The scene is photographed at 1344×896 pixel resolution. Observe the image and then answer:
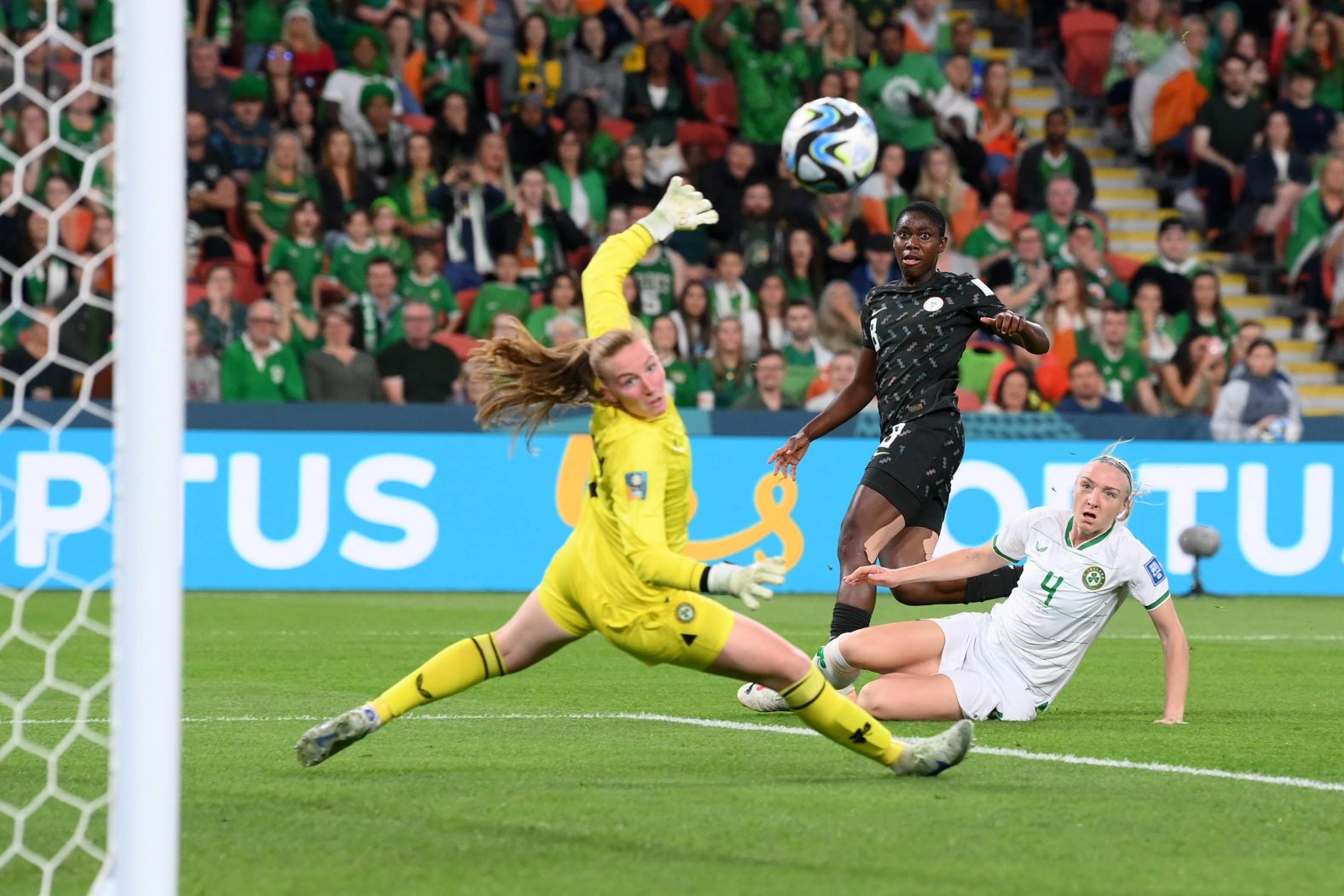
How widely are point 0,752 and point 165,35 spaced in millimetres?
3123

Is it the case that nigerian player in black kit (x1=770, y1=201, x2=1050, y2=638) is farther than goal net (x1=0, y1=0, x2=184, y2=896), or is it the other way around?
nigerian player in black kit (x1=770, y1=201, x2=1050, y2=638)

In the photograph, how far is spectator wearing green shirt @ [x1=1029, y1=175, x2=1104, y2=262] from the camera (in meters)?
17.0

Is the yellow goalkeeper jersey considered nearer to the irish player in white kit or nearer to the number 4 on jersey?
the irish player in white kit

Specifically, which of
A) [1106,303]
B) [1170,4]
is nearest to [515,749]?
[1106,303]

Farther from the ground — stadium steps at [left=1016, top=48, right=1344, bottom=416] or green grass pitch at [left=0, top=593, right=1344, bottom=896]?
stadium steps at [left=1016, top=48, right=1344, bottom=416]

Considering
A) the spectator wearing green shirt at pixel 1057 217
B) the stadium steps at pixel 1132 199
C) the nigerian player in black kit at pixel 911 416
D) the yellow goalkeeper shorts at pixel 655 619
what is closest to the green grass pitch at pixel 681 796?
the yellow goalkeeper shorts at pixel 655 619

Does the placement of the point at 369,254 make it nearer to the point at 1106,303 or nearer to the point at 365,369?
the point at 365,369

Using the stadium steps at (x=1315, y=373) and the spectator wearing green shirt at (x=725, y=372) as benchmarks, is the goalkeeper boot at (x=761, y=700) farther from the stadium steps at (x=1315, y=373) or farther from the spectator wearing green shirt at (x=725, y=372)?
the stadium steps at (x=1315, y=373)

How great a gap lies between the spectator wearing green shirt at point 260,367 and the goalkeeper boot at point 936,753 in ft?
29.0

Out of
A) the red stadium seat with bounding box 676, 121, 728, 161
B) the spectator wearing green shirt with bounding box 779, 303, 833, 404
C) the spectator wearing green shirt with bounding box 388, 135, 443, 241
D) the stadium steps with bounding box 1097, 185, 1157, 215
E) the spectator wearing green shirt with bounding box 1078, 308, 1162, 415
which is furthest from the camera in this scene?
the stadium steps with bounding box 1097, 185, 1157, 215

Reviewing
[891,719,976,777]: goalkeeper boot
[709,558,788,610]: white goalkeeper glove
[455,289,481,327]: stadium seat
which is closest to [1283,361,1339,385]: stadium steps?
[455,289,481,327]: stadium seat

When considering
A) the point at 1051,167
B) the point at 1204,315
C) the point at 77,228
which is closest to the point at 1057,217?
the point at 1051,167

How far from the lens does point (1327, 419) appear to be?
14484 mm

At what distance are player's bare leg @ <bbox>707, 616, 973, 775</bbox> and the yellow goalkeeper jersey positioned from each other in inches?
10.4
